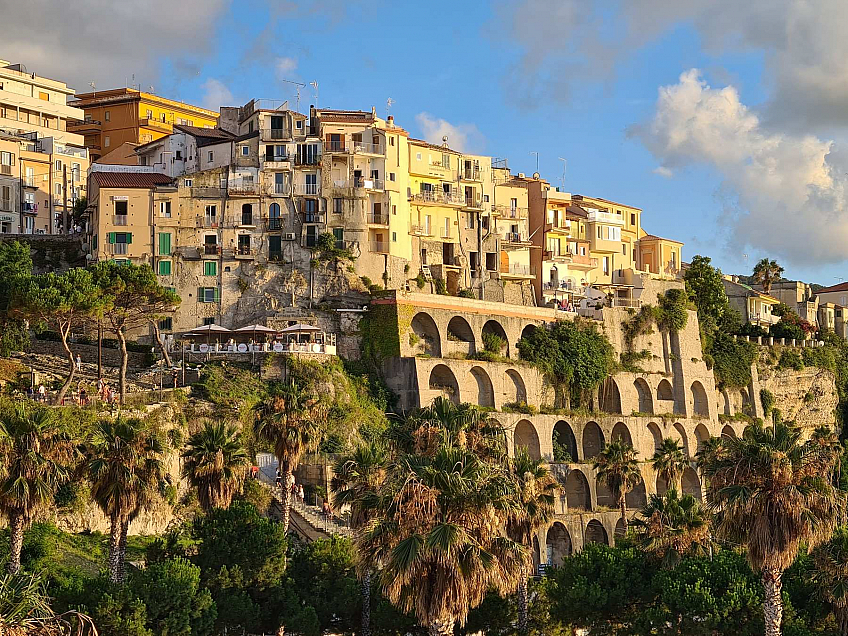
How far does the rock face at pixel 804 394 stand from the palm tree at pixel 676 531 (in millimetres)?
54831

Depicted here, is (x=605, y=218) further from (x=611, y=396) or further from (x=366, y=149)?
(x=366, y=149)

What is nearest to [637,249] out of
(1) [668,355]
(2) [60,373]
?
(1) [668,355]

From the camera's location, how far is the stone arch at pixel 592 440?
8881 cm

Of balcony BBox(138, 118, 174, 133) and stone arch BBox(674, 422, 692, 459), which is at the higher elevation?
balcony BBox(138, 118, 174, 133)

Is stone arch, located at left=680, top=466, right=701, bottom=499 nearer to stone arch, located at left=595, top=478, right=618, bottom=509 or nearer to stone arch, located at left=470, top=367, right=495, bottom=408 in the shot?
stone arch, located at left=595, top=478, right=618, bottom=509

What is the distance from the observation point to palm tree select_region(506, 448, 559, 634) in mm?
50031

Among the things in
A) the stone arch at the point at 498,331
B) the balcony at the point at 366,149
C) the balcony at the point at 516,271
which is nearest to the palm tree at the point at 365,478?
the stone arch at the point at 498,331

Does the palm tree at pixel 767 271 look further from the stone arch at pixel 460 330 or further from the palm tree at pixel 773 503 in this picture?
the palm tree at pixel 773 503

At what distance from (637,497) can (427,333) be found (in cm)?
1900

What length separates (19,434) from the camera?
143 feet

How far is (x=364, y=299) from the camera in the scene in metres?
80.2

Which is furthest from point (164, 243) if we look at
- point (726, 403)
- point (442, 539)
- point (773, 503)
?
point (773, 503)

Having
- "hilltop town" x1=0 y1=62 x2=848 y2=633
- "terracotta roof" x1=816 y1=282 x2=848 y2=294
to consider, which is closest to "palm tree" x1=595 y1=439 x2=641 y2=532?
"hilltop town" x1=0 y1=62 x2=848 y2=633

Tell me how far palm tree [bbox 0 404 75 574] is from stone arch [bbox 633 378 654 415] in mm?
56162
